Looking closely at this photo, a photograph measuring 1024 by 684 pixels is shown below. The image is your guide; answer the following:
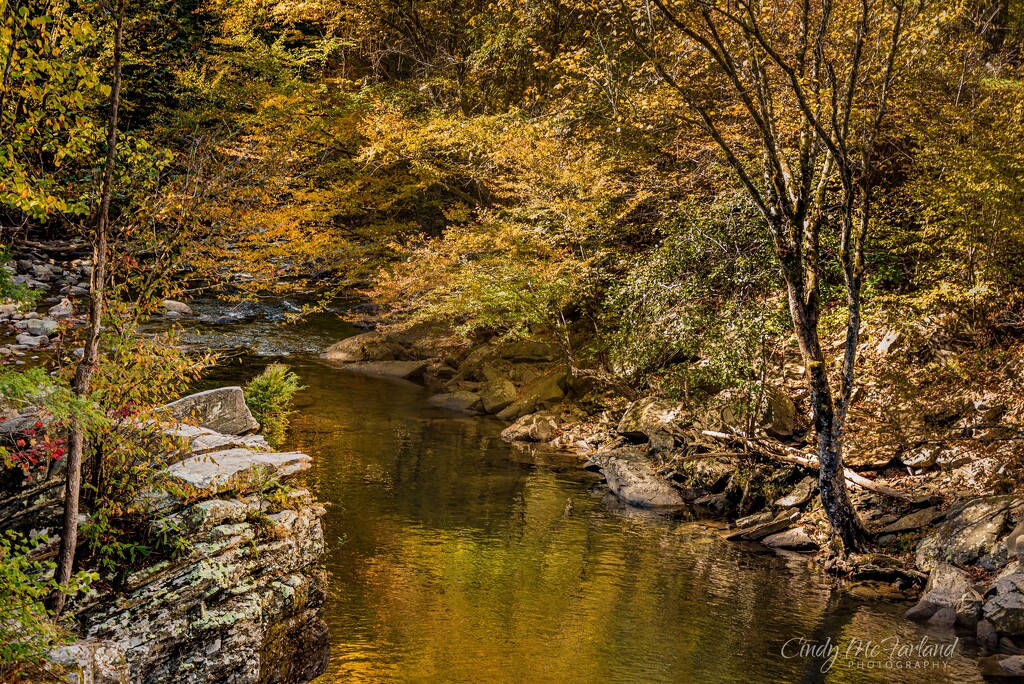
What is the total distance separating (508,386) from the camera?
73.0ft

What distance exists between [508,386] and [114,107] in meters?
16.2

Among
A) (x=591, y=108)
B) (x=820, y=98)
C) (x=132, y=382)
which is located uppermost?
(x=591, y=108)

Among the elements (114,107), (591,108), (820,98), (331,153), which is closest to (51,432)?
(114,107)

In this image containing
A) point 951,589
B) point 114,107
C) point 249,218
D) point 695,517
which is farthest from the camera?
point 249,218

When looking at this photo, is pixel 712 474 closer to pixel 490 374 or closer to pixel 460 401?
pixel 460 401

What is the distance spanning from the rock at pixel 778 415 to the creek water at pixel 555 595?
308 centimetres

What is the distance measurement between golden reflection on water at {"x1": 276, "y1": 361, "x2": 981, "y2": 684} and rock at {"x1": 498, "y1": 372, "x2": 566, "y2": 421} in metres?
4.92

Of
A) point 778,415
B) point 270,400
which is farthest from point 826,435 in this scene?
point 270,400

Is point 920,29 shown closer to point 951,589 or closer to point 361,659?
point 951,589

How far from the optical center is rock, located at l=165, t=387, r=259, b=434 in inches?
371

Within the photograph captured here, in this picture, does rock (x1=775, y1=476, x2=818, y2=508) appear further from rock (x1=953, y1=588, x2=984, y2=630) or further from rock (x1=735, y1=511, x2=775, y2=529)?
rock (x1=953, y1=588, x2=984, y2=630)

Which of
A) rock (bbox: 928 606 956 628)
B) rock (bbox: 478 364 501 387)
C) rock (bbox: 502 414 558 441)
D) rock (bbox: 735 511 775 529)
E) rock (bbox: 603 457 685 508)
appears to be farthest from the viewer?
rock (bbox: 478 364 501 387)

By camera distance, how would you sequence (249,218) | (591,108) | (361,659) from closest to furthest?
(361,659) → (249,218) → (591,108)
